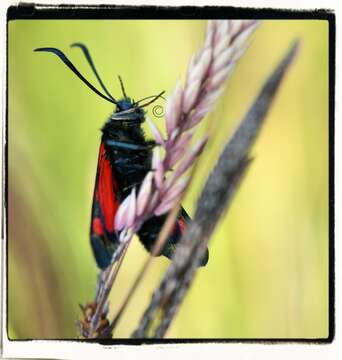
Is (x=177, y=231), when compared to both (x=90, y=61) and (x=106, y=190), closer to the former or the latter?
(x=106, y=190)

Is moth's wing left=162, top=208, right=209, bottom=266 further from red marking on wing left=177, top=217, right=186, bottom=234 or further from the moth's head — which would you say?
the moth's head

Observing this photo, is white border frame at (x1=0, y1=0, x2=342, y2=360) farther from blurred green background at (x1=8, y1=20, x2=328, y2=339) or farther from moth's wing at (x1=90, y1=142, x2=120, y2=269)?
moth's wing at (x1=90, y1=142, x2=120, y2=269)

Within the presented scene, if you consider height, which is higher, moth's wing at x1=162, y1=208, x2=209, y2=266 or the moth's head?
the moth's head

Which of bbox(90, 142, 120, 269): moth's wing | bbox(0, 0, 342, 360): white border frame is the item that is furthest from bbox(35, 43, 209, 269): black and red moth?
bbox(0, 0, 342, 360): white border frame

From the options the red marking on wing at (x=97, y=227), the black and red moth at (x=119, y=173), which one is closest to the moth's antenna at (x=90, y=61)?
the black and red moth at (x=119, y=173)

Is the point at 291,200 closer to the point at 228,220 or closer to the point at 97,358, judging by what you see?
the point at 228,220

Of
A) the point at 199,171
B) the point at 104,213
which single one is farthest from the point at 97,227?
the point at 199,171

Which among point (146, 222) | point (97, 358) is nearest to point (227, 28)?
point (146, 222)

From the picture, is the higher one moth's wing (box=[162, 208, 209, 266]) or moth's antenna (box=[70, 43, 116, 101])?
moth's antenna (box=[70, 43, 116, 101])
